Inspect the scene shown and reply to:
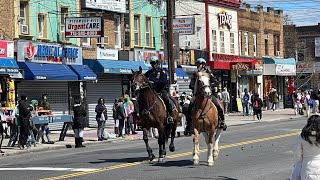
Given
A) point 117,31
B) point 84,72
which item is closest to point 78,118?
point 84,72

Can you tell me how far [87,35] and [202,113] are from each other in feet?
55.6

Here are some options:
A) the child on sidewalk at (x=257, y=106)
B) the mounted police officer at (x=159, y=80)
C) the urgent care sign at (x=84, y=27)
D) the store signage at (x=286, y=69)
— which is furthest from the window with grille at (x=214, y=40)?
the mounted police officer at (x=159, y=80)

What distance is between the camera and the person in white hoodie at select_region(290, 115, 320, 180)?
26.7 ft

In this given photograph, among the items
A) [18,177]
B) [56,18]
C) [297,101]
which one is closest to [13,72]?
[56,18]

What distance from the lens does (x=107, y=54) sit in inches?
1507

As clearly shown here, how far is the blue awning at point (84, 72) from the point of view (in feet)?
113

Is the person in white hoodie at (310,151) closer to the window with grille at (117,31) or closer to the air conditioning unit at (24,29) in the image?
the air conditioning unit at (24,29)

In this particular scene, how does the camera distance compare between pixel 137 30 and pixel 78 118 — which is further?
pixel 137 30

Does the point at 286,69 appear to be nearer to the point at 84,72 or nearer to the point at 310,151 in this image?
the point at 84,72

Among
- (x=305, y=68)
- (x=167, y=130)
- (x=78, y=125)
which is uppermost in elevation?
(x=305, y=68)

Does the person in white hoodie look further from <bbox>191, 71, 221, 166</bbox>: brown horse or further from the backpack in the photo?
the backpack

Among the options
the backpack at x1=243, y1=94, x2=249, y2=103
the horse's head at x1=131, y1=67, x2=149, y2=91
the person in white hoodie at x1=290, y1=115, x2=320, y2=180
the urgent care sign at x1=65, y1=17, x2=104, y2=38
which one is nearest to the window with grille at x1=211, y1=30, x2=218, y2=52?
the backpack at x1=243, y1=94, x2=249, y2=103

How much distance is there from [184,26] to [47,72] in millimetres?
8692

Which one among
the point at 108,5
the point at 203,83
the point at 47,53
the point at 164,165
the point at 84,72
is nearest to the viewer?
the point at 203,83
